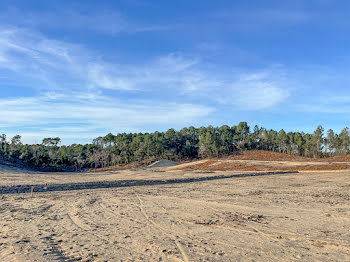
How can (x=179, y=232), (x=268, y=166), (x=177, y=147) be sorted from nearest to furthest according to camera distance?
1. (x=179, y=232)
2. (x=268, y=166)
3. (x=177, y=147)

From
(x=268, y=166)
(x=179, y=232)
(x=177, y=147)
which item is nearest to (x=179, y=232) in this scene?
(x=179, y=232)

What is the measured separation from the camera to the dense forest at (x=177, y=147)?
82938 millimetres

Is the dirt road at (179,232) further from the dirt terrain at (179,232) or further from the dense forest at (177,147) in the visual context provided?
the dense forest at (177,147)

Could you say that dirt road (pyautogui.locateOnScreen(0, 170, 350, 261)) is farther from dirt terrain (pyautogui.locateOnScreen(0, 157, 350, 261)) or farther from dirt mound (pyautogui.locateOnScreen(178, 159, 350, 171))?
dirt mound (pyautogui.locateOnScreen(178, 159, 350, 171))

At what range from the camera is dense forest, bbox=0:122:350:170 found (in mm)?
82938

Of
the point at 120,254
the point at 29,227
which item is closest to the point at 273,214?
the point at 120,254

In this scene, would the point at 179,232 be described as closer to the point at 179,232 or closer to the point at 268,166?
the point at 179,232

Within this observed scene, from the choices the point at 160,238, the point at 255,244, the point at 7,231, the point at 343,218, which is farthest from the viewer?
the point at 343,218

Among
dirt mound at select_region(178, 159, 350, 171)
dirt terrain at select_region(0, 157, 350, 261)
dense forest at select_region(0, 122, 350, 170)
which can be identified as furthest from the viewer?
dense forest at select_region(0, 122, 350, 170)

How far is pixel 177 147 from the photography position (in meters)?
94.6

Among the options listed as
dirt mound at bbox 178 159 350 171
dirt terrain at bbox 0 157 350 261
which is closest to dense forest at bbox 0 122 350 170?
dirt mound at bbox 178 159 350 171

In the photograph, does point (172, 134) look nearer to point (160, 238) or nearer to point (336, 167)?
point (336, 167)

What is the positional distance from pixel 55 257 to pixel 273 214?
8.00 metres

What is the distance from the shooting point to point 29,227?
8820 mm
